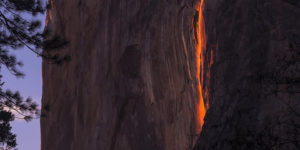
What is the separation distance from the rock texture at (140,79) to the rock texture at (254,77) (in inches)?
63.0

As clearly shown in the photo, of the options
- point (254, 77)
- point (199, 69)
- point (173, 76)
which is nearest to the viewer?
point (254, 77)

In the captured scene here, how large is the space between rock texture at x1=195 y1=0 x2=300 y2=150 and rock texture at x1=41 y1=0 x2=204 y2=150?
5.25 feet

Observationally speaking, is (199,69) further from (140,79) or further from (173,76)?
(140,79)

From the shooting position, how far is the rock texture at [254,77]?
5152 millimetres

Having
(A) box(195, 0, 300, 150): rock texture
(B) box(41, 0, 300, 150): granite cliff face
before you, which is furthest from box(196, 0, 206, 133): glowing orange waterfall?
(A) box(195, 0, 300, 150): rock texture

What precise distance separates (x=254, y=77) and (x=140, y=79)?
11.6 feet

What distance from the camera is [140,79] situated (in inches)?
344

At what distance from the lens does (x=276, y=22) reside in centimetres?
605

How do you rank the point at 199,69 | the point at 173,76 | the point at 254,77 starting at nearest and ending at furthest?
1. the point at 254,77
2. the point at 199,69
3. the point at 173,76

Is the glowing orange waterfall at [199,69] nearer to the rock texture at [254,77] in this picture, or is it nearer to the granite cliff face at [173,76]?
the granite cliff face at [173,76]

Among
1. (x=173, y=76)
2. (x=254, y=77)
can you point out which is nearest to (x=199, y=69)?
(x=173, y=76)

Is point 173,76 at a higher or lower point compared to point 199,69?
lower

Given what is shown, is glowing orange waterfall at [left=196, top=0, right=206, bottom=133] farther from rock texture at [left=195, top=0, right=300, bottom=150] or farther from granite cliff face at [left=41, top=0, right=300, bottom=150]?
rock texture at [left=195, top=0, right=300, bottom=150]

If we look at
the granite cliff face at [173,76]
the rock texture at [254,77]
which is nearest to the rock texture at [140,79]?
the granite cliff face at [173,76]
